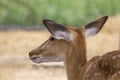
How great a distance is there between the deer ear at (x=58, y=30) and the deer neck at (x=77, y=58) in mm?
106

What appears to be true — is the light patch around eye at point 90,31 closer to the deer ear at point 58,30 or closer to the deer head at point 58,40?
the deer head at point 58,40

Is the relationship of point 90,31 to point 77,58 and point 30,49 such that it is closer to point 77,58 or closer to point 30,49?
point 77,58

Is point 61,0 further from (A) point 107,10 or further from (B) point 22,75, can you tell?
(B) point 22,75

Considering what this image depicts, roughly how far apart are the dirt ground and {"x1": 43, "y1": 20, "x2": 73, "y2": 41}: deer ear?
9.39ft

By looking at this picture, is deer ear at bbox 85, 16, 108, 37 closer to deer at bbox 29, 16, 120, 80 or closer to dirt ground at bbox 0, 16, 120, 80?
deer at bbox 29, 16, 120, 80

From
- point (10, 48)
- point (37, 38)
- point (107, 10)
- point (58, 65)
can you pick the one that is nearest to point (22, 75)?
point (58, 65)

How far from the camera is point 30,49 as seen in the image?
1306 cm

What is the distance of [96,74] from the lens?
23.2 feet

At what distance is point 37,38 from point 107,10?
1.71 m

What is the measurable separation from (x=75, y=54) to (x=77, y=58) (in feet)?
0.17

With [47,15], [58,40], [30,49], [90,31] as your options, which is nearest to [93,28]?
[90,31]

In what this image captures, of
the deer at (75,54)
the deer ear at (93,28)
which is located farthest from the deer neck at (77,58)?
the deer ear at (93,28)

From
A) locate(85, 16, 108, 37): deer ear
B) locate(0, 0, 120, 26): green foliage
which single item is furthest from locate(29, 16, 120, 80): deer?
locate(0, 0, 120, 26): green foliage

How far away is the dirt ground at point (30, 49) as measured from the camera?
35.2 feet
